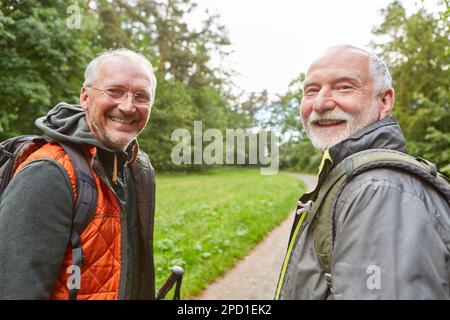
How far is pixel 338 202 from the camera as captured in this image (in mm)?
1414

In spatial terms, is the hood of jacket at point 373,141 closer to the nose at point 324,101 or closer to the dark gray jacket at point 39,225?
the nose at point 324,101

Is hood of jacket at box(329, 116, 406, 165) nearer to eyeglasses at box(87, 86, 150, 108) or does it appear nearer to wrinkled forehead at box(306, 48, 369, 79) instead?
wrinkled forehead at box(306, 48, 369, 79)

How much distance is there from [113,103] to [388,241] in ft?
5.38

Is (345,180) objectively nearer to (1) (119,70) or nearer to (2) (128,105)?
(2) (128,105)

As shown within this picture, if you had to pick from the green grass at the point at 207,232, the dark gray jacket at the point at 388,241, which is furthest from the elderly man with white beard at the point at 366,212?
the green grass at the point at 207,232

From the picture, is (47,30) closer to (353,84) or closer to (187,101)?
(353,84)

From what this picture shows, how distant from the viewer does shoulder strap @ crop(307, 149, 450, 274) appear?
4.34ft

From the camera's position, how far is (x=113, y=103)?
2.11 metres

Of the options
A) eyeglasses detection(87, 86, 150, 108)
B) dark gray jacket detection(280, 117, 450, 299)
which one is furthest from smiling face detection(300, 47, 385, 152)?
eyeglasses detection(87, 86, 150, 108)

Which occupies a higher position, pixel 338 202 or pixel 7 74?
pixel 7 74

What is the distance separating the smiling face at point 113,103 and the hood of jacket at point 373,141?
47.5 inches

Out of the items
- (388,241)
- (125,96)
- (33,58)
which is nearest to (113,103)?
(125,96)
